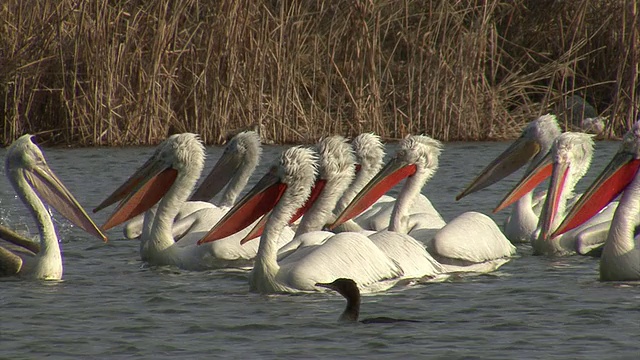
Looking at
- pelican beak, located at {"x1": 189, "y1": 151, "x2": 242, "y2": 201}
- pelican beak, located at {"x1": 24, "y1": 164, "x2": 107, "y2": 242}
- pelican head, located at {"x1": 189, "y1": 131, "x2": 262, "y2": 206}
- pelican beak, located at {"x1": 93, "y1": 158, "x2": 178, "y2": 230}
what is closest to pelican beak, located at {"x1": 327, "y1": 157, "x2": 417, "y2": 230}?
pelican beak, located at {"x1": 93, "y1": 158, "x2": 178, "y2": 230}

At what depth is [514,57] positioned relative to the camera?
44.2 ft

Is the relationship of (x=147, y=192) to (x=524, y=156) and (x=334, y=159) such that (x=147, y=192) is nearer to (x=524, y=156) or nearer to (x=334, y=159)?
(x=334, y=159)

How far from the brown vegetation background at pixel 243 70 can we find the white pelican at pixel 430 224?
446cm

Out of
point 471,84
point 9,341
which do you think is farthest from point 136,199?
point 471,84

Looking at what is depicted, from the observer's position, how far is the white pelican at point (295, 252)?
5.25m

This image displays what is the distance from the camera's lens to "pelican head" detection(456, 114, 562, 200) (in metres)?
7.59

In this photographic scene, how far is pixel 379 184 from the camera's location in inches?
270

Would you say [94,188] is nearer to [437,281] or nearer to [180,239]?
[180,239]

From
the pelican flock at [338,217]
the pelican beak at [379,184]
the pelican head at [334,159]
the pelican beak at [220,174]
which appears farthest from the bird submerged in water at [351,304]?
the pelican beak at [220,174]

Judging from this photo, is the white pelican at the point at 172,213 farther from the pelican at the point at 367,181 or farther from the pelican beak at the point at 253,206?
the pelican at the point at 367,181

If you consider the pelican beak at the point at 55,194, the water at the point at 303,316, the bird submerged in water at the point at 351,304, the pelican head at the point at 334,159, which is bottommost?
the water at the point at 303,316

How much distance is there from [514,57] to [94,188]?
5.57 metres

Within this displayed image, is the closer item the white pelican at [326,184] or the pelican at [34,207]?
the pelican at [34,207]

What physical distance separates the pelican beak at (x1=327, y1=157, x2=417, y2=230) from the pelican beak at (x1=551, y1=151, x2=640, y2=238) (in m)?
1.09
